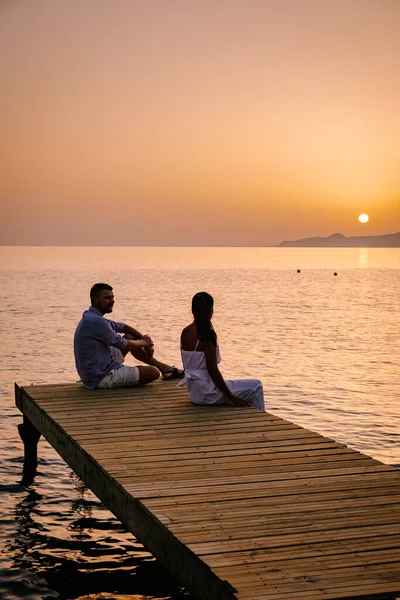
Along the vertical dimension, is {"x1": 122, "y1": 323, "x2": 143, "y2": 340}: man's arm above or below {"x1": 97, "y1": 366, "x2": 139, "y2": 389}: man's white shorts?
above

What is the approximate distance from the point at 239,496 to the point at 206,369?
12.4 ft

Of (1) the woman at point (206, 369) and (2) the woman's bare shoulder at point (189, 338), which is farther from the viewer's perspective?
(2) the woman's bare shoulder at point (189, 338)

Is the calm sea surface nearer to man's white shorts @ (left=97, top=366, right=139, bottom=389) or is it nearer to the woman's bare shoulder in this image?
man's white shorts @ (left=97, top=366, right=139, bottom=389)

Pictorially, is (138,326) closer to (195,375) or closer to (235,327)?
(235,327)

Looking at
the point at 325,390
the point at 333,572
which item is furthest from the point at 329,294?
the point at 333,572

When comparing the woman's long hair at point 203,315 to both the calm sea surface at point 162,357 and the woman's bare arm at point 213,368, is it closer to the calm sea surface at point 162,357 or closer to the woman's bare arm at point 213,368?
the woman's bare arm at point 213,368

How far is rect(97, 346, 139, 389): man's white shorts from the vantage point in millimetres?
12078

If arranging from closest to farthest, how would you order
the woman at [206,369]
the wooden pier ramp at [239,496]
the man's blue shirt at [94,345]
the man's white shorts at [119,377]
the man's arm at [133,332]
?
the wooden pier ramp at [239,496] < the woman at [206,369] < the man's blue shirt at [94,345] < the man's white shorts at [119,377] < the man's arm at [133,332]

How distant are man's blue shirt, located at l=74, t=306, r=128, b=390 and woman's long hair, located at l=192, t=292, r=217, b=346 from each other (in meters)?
1.70

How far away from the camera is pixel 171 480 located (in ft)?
24.2

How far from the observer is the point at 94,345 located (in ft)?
38.3

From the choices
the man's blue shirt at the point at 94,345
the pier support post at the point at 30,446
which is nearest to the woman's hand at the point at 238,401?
the man's blue shirt at the point at 94,345

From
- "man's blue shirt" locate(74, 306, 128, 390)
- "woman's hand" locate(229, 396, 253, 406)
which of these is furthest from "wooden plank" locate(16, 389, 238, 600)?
"woman's hand" locate(229, 396, 253, 406)

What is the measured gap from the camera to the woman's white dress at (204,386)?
10594 mm
